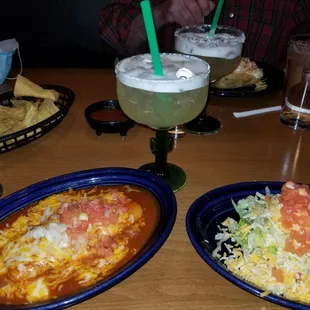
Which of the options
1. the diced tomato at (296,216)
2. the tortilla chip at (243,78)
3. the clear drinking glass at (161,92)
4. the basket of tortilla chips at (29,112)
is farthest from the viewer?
the tortilla chip at (243,78)

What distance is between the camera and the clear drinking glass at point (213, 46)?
4.84 feet

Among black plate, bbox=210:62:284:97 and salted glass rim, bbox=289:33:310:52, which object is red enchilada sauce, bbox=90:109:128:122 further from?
salted glass rim, bbox=289:33:310:52

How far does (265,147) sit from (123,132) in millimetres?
596

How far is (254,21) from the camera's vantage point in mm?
2953

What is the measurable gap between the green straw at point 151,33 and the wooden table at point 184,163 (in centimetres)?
43

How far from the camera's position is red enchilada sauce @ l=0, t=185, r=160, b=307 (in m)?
0.85

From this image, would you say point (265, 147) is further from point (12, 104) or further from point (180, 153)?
point (12, 104)

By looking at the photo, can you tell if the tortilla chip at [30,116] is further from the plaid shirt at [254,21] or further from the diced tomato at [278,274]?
the plaid shirt at [254,21]

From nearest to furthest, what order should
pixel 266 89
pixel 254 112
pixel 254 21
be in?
pixel 254 112 → pixel 266 89 → pixel 254 21

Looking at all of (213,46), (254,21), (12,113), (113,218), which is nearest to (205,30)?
(213,46)

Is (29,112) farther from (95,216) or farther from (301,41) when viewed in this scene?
(301,41)

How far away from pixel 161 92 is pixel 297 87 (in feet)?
3.13

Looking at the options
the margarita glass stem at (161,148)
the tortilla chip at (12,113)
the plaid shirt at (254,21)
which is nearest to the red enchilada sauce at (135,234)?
the margarita glass stem at (161,148)

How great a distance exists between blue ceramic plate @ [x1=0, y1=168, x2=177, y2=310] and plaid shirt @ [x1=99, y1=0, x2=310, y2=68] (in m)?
2.00
